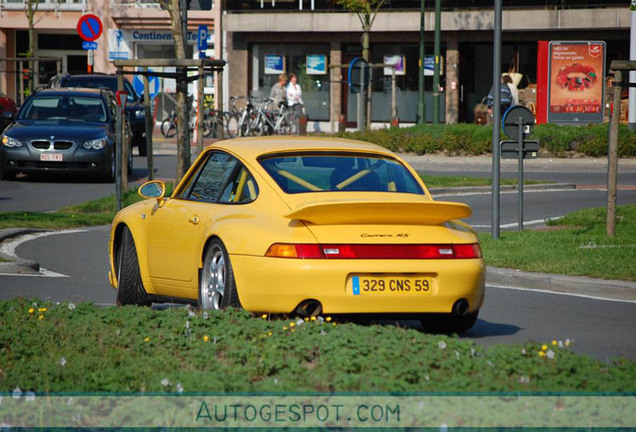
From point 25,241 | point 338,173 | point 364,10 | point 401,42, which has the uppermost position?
point 364,10

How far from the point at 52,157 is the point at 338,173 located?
638 inches

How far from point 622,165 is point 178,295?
70.8ft

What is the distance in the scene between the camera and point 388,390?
597 cm

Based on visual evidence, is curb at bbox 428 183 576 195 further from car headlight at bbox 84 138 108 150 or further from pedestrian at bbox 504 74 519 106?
pedestrian at bbox 504 74 519 106

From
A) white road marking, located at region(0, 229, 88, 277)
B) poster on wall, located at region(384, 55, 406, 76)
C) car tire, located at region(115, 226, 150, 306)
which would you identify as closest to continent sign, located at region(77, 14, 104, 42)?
poster on wall, located at region(384, 55, 406, 76)

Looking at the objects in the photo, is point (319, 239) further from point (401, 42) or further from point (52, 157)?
point (401, 42)

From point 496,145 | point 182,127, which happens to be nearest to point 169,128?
point 182,127

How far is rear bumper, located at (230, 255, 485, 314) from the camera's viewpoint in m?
7.90

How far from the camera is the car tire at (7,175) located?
25.0m

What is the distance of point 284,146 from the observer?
9.07 meters

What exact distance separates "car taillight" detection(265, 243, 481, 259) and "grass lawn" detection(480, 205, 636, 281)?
4.19 metres

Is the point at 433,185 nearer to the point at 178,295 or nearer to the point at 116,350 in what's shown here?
the point at 178,295

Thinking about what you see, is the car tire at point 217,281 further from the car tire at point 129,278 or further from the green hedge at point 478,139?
the green hedge at point 478,139

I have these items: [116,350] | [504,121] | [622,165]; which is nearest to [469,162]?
[622,165]
